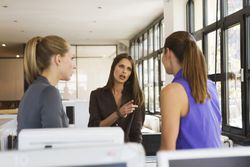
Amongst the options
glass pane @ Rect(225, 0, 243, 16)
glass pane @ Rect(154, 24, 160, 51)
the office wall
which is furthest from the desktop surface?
the office wall

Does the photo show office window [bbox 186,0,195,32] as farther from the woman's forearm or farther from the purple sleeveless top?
the purple sleeveless top

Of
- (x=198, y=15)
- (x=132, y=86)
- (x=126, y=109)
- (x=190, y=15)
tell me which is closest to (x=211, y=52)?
(x=198, y=15)

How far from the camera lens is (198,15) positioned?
18.8 feet

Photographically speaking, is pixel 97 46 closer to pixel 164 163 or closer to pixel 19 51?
pixel 19 51

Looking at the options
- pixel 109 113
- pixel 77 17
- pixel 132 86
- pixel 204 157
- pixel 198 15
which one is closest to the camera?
pixel 204 157

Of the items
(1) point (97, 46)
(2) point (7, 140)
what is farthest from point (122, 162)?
(1) point (97, 46)

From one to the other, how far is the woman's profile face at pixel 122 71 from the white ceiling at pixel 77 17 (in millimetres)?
4502

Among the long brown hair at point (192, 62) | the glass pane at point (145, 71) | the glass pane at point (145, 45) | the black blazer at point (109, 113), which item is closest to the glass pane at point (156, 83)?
the glass pane at point (145, 71)

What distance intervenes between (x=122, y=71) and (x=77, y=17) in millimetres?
5991

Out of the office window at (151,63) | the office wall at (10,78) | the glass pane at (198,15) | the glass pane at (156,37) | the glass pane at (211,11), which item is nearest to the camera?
the glass pane at (211,11)

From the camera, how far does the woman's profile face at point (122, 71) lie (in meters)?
2.30

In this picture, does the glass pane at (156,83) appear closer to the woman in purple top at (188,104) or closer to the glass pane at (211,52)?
the glass pane at (211,52)

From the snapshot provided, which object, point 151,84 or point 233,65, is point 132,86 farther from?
point 151,84

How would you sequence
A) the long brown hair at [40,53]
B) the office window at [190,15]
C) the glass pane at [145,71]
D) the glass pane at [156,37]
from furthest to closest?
the glass pane at [145,71] → the glass pane at [156,37] → the office window at [190,15] → the long brown hair at [40,53]
